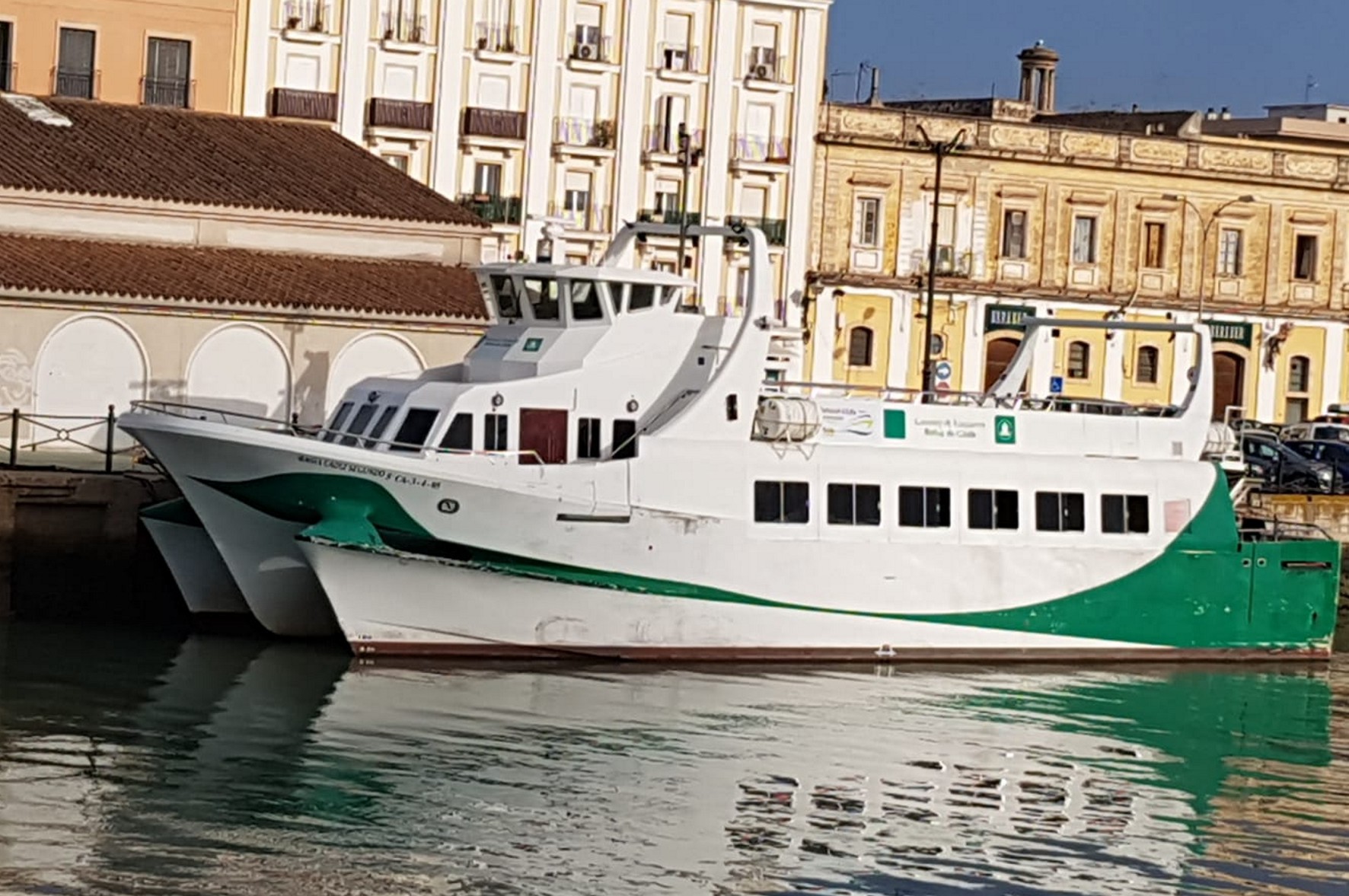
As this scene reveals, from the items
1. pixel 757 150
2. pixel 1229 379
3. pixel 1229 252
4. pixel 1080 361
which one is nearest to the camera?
pixel 757 150

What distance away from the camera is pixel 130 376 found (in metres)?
46.4

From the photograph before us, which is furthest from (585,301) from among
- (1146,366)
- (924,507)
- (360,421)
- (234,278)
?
(1146,366)

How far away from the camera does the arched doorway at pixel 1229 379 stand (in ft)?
276

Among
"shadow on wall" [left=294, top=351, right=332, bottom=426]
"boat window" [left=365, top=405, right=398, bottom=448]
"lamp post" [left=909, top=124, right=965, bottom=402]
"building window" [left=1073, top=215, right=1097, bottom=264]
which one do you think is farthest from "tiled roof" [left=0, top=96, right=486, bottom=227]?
"building window" [left=1073, top=215, right=1097, bottom=264]

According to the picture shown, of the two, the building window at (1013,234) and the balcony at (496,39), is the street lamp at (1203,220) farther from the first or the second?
the balcony at (496,39)

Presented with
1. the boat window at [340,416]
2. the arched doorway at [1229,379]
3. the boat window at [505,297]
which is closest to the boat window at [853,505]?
the boat window at [505,297]

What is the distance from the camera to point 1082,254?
8200 centimetres

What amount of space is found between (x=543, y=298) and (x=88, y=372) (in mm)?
12533

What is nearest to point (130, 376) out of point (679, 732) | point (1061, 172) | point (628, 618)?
point (628, 618)

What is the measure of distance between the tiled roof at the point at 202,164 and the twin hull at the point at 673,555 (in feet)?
52.3

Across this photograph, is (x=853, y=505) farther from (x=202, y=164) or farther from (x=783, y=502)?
(x=202, y=164)

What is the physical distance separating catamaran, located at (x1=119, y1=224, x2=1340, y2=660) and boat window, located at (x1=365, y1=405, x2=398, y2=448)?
78 millimetres

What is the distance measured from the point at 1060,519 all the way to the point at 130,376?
16.4 meters

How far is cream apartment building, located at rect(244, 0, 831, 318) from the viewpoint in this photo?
7306 cm
